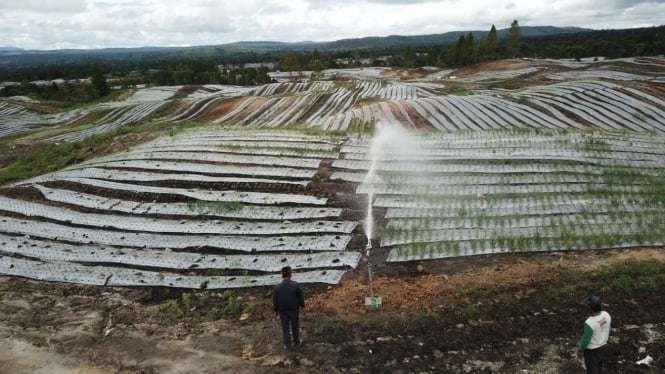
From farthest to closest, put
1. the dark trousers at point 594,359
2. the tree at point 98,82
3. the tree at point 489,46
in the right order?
the tree at point 489,46 < the tree at point 98,82 < the dark trousers at point 594,359

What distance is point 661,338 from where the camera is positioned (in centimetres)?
650

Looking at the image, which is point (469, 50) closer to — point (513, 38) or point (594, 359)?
point (513, 38)

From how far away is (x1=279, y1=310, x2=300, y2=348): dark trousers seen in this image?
6.44m

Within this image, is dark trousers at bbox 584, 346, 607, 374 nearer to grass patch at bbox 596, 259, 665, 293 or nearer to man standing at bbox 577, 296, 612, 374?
man standing at bbox 577, 296, 612, 374

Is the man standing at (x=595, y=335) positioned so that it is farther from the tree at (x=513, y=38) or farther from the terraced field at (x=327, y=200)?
the tree at (x=513, y=38)

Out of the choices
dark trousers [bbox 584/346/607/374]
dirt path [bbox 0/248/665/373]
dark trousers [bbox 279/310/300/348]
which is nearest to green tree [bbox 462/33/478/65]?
dirt path [bbox 0/248/665/373]

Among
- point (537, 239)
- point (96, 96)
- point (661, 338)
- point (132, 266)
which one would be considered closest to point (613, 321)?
point (661, 338)

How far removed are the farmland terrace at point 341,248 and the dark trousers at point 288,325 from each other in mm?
206

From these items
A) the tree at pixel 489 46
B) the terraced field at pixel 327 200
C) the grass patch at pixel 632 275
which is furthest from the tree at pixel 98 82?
the grass patch at pixel 632 275

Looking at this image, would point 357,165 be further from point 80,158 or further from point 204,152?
point 80,158

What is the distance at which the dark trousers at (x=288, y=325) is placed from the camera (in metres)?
6.44

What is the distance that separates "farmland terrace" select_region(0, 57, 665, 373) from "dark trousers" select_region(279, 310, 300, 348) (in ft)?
0.68

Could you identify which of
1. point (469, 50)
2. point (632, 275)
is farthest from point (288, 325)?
point (469, 50)

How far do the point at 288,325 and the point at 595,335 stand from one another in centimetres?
402
